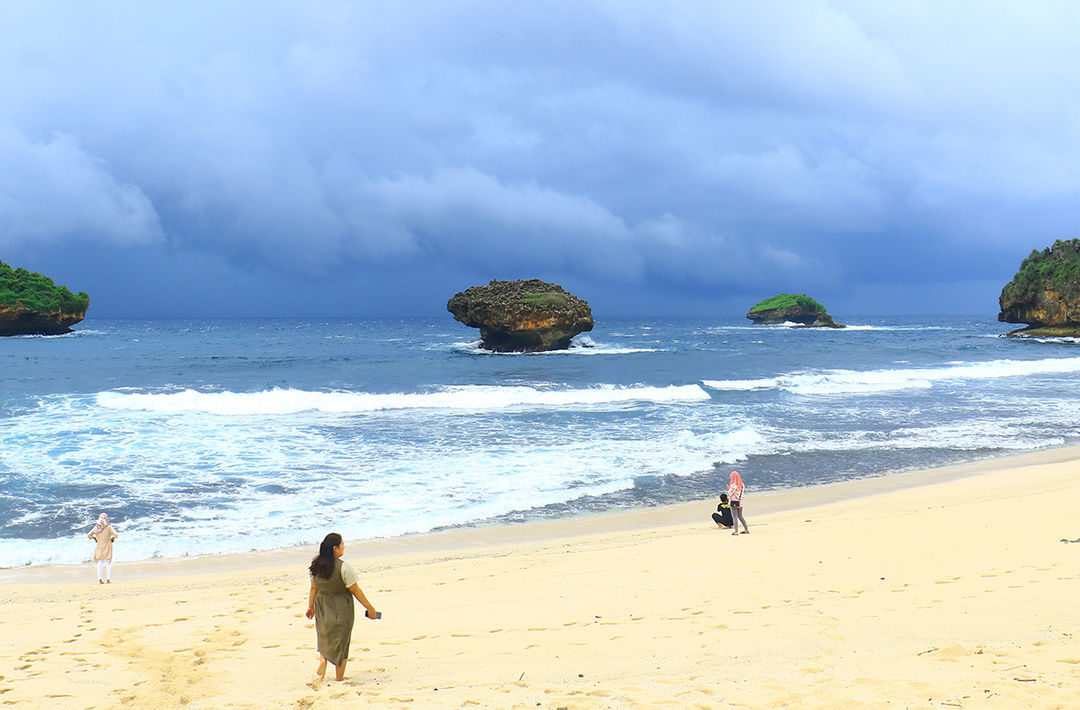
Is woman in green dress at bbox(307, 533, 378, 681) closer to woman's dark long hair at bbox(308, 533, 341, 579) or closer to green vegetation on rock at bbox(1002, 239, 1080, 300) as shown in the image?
woman's dark long hair at bbox(308, 533, 341, 579)

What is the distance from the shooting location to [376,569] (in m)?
9.67

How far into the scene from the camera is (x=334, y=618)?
553 centimetres

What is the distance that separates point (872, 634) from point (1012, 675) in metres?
1.24

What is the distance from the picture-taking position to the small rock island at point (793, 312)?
120 meters

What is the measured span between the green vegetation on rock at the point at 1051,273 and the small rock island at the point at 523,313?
150 ft

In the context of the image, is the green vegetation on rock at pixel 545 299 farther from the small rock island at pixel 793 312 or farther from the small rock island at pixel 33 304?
the small rock island at pixel 793 312

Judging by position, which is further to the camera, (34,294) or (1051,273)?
(34,294)

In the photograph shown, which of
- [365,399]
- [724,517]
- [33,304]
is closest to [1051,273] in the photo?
[365,399]

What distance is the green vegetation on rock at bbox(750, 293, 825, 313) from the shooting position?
120750mm

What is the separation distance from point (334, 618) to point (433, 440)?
47.4 ft

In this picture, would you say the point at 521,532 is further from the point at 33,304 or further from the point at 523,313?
the point at 33,304

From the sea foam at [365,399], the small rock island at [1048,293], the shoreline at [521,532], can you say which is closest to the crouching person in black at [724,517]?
the shoreline at [521,532]

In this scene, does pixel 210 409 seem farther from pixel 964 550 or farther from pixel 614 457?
pixel 964 550

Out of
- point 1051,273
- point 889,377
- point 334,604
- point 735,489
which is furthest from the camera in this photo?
point 1051,273
